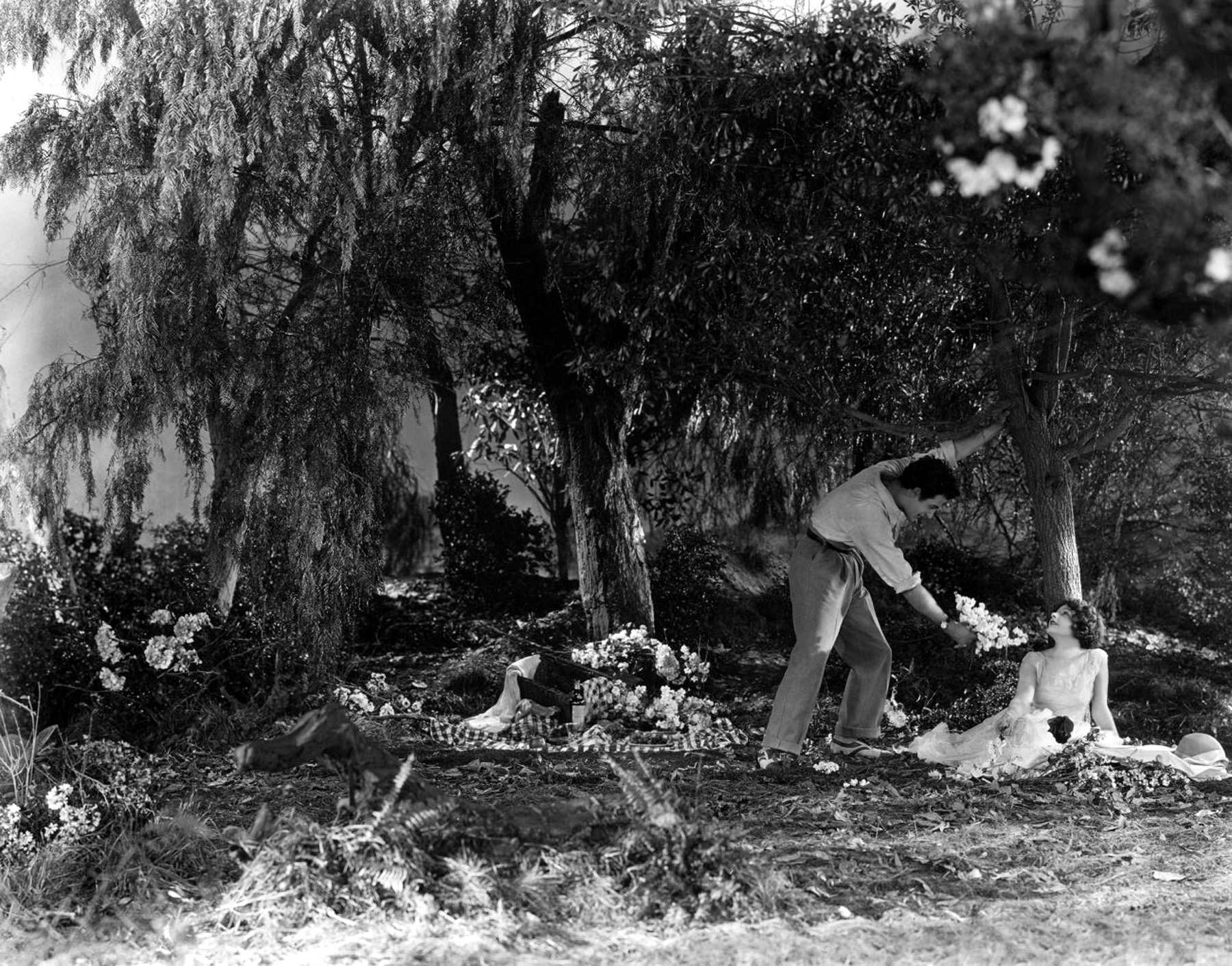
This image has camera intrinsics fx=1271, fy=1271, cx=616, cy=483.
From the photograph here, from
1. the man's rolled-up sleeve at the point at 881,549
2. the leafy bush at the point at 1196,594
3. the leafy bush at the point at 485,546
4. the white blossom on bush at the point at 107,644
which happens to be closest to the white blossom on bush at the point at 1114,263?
the man's rolled-up sleeve at the point at 881,549

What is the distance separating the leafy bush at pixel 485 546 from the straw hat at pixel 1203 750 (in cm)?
436

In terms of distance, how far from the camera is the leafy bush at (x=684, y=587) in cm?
765

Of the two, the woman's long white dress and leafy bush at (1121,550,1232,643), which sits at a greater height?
leafy bush at (1121,550,1232,643)

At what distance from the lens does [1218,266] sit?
2.82m

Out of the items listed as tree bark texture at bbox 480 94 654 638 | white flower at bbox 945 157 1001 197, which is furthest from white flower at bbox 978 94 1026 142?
tree bark texture at bbox 480 94 654 638

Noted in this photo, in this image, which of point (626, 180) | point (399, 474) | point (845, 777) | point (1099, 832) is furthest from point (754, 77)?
point (399, 474)

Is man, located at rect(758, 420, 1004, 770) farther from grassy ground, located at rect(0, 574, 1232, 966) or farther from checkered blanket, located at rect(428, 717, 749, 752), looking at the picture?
grassy ground, located at rect(0, 574, 1232, 966)

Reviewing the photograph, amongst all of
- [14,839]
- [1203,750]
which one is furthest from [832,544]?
[14,839]

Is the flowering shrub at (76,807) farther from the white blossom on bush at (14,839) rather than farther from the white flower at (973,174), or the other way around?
the white flower at (973,174)

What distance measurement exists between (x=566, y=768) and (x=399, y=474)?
156 inches

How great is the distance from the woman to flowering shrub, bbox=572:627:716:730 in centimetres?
132

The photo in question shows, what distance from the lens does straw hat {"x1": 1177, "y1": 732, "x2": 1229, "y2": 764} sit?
502 centimetres

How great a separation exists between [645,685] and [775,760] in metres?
1.50

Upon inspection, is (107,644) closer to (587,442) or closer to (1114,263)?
(587,442)
